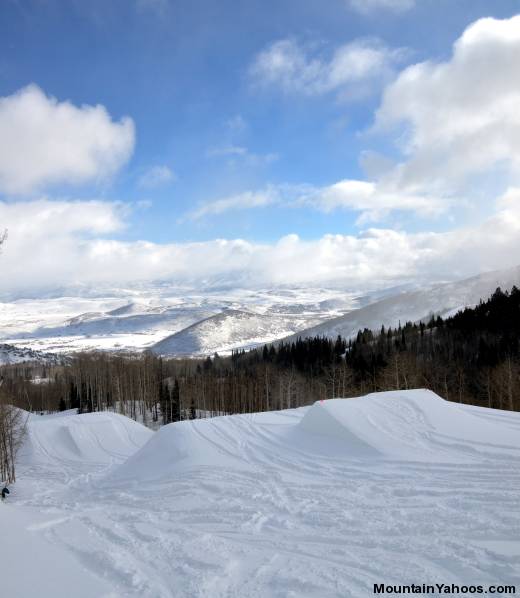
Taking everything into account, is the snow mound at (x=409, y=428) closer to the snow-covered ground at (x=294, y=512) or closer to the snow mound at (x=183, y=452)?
the snow-covered ground at (x=294, y=512)

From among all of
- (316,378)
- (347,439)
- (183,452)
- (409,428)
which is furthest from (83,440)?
(316,378)

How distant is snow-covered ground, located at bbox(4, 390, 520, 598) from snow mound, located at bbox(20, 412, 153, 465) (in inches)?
647

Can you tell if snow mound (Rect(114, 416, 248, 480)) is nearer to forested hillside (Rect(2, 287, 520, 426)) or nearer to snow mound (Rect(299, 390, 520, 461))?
snow mound (Rect(299, 390, 520, 461))

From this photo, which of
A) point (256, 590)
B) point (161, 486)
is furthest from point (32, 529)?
point (256, 590)

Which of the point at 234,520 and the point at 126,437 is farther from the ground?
the point at 234,520

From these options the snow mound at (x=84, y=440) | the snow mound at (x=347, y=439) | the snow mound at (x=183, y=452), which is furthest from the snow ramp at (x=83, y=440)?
the snow mound at (x=347, y=439)

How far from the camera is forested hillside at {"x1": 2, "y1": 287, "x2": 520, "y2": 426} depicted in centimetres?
5656

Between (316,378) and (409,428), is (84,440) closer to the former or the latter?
(409,428)

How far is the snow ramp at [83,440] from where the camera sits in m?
37.7

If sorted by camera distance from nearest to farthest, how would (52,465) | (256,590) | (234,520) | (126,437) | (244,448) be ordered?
(256,590) < (234,520) < (244,448) < (52,465) < (126,437)

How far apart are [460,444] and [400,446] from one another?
237 centimetres

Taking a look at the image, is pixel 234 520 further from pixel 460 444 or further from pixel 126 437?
pixel 126 437

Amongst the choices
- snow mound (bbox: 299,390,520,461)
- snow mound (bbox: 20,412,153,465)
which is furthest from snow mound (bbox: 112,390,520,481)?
snow mound (bbox: 20,412,153,465)

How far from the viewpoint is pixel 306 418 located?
20.9 meters
